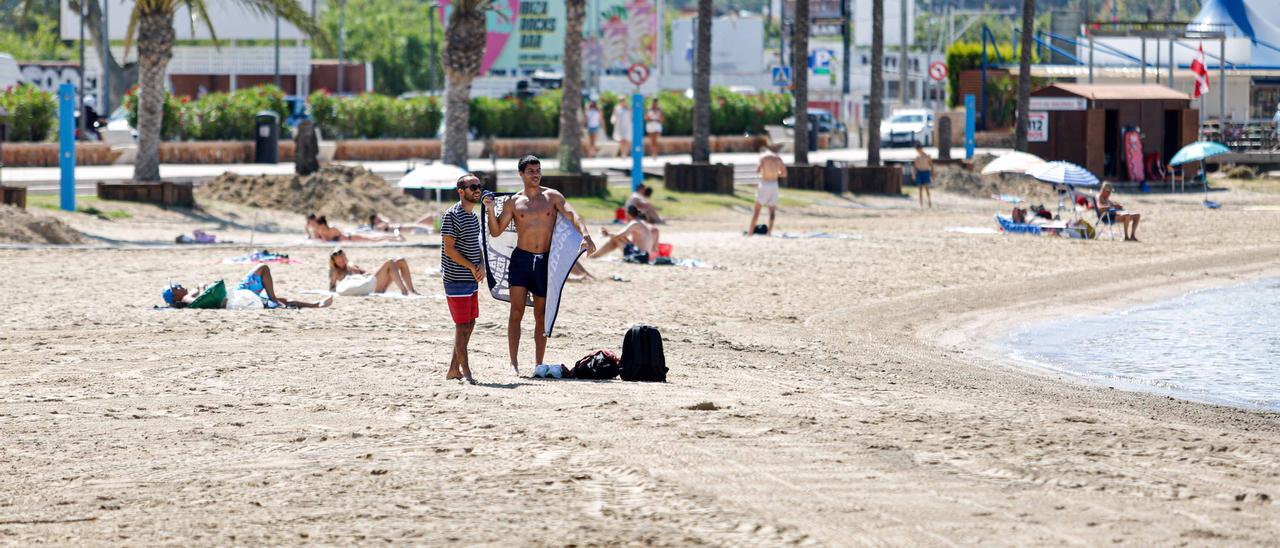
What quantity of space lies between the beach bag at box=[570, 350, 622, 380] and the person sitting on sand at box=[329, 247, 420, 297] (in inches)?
208

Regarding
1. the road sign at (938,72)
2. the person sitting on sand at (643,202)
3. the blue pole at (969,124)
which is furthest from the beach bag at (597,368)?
the road sign at (938,72)

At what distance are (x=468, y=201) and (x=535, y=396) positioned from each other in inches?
53.5

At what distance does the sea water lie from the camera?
13.4m

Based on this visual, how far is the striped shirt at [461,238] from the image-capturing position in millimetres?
10430

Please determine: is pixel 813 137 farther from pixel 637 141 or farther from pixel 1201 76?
pixel 637 141

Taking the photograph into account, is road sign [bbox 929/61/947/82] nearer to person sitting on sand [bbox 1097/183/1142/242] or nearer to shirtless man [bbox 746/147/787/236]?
person sitting on sand [bbox 1097/183/1142/242]

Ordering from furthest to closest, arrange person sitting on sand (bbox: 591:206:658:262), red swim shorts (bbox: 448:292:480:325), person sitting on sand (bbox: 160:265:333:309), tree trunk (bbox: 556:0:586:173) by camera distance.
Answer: tree trunk (bbox: 556:0:586:173) < person sitting on sand (bbox: 591:206:658:262) < person sitting on sand (bbox: 160:265:333:309) < red swim shorts (bbox: 448:292:480:325)

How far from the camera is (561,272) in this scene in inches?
420

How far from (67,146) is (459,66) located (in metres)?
8.01

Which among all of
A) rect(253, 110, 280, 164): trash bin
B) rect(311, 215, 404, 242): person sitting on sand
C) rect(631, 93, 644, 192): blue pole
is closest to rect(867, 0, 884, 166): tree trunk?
rect(631, 93, 644, 192): blue pole

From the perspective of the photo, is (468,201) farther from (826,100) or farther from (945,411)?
(826,100)

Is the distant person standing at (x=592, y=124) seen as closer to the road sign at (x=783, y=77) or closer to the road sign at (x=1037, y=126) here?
the road sign at (x=1037, y=126)

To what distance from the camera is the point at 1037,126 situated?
40.1 metres

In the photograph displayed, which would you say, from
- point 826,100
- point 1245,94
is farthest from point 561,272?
point 826,100
